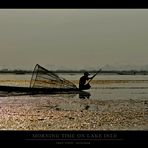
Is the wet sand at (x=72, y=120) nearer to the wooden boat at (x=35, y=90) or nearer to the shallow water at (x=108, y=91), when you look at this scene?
the shallow water at (x=108, y=91)

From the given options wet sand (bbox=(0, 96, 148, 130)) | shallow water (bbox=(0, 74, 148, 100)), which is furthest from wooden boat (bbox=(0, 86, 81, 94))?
wet sand (bbox=(0, 96, 148, 130))

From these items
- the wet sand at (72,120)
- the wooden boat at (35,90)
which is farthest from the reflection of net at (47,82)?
the wet sand at (72,120)

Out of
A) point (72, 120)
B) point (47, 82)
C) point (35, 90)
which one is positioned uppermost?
point (47, 82)

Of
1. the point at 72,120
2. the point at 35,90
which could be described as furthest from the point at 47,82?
the point at 72,120

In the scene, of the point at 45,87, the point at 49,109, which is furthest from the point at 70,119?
the point at 45,87

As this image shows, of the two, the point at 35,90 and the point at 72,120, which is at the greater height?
the point at 35,90

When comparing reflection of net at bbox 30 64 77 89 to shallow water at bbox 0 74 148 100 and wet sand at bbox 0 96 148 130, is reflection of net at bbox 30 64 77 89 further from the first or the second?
wet sand at bbox 0 96 148 130

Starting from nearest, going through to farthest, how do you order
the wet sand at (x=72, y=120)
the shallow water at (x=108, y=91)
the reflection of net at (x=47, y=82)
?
the wet sand at (x=72, y=120) < the shallow water at (x=108, y=91) < the reflection of net at (x=47, y=82)

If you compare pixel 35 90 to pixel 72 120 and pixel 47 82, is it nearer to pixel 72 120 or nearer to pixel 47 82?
pixel 47 82
